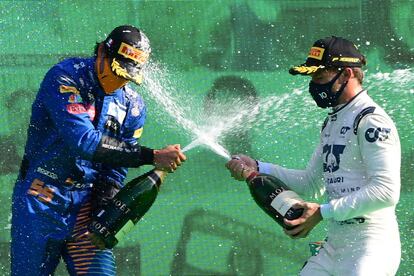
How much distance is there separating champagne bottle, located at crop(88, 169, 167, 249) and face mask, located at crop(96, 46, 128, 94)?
0.48 m

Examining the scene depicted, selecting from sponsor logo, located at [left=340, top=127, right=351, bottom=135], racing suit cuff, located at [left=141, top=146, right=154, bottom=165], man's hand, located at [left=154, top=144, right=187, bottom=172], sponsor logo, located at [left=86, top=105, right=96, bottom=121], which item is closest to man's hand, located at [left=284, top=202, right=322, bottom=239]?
sponsor logo, located at [left=340, top=127, right=351, bottom=135]

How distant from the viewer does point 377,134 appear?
13.5 feet

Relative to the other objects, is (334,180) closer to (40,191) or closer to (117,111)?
(117,111)

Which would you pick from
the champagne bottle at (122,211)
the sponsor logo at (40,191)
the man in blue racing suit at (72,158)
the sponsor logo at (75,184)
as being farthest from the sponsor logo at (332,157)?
the sponsor logo at (40,191)

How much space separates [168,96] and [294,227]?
240 cm

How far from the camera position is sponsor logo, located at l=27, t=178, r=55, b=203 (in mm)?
4547

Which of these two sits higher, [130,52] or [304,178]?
[130,52]

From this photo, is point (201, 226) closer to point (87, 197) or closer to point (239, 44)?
point (239, 44)

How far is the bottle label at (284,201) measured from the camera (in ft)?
14.1

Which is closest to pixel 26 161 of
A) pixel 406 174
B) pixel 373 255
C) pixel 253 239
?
pixel 373 255

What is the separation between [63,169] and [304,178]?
1.23 metres

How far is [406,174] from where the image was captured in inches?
256

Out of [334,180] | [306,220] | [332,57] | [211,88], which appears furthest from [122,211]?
[211,88]

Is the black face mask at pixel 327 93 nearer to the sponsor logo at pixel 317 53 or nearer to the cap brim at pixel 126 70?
the sponsor logo at pixel 317 53
